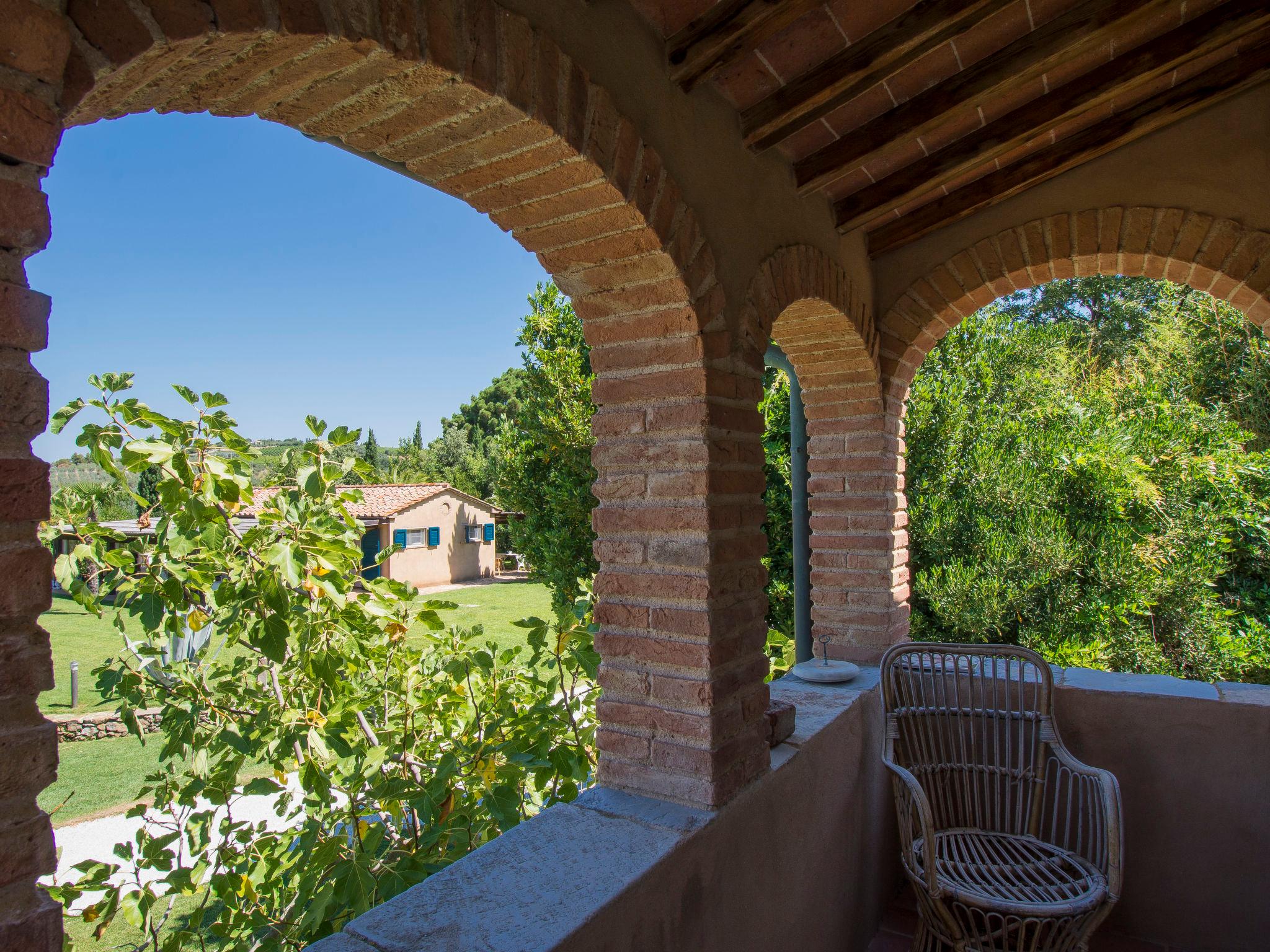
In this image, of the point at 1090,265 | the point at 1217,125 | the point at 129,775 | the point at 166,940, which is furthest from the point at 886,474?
the point at 129,775

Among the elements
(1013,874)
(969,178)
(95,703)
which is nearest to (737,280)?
(969,178)

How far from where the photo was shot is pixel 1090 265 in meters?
3.22

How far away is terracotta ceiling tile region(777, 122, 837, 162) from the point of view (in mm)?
2461

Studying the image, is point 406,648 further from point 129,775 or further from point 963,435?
point 129,775

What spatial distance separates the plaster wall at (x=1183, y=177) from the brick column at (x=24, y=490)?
3.35 meters

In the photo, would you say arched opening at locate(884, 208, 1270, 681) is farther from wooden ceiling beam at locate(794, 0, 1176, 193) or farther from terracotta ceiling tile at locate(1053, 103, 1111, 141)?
wooden ceiling beam at locate(794, 0, 1176, 193)

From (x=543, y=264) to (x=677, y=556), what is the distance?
81 centimetres

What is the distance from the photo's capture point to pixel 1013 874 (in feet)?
7.77

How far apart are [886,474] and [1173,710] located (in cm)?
135

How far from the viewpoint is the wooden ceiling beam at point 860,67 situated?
1966 mm

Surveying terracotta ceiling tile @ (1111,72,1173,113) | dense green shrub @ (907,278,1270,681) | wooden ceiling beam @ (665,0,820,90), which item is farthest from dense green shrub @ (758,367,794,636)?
wooden ceiling beam @ (665,0,820,90)

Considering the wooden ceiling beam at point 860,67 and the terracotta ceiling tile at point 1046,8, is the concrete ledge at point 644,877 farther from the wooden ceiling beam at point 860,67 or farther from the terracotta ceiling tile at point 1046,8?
the terracotta ceiling tile at point 1046,8

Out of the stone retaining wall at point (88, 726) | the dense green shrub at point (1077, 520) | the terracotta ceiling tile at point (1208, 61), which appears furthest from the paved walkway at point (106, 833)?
the terracotta ceiling tile at point (1208, 61)

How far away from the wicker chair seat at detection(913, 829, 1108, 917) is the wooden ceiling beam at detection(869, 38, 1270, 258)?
2.41m
